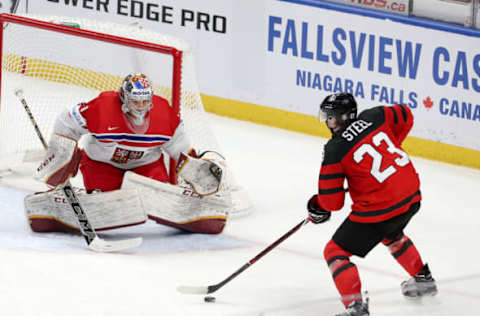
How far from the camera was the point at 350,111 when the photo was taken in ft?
15.4

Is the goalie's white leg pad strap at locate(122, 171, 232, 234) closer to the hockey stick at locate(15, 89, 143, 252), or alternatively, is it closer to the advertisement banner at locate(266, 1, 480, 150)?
the hockey stick at locate(15, 89, 143, 252)

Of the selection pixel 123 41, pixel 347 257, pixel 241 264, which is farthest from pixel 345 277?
pixel 123 41

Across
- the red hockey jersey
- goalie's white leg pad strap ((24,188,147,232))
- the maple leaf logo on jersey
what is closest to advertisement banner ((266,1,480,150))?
the maple leaf logo on jersey

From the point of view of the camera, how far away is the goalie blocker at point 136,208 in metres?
5.61

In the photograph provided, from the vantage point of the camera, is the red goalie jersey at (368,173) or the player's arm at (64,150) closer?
the red goalie jersey at (368,173)

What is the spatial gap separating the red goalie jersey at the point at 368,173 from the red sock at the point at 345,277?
0.57ft

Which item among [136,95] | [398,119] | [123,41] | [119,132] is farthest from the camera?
[123,41]

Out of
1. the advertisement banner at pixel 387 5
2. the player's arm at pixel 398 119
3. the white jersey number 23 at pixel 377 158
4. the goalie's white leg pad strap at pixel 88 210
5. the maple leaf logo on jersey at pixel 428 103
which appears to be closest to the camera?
the white jersey number 23 at pixel 377 158

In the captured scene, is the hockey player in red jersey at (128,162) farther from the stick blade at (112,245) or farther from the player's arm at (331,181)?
the player's arm at (331,181)

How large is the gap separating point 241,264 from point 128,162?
80 centimetres

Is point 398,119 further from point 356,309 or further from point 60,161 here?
point 60,161

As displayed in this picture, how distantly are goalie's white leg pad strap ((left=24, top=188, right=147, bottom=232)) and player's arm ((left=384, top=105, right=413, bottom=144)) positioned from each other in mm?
1391

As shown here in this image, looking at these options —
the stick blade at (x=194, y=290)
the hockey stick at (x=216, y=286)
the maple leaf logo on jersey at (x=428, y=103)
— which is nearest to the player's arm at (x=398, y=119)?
the hockey stick at (x=216, y=286)

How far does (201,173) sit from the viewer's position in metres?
5.73
